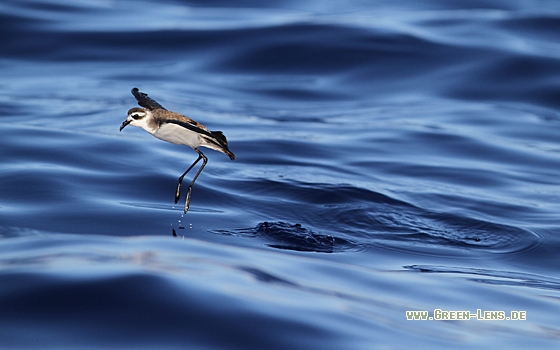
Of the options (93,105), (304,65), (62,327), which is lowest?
(62,327)

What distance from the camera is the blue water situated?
13.8ft

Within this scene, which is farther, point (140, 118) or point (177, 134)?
point (140, 118)

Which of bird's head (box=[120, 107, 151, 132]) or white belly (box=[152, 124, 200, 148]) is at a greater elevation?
bird's head (box=[120, 107, 151, 132])

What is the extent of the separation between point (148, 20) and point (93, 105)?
19.9 ft

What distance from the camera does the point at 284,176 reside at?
9352 mm

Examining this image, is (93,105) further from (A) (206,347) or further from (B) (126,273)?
(A) (206,347)

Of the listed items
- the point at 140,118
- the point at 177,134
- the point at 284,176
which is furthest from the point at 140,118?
the point at 284,176

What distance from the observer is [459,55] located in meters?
16.5

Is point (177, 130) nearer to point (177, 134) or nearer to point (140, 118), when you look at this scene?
point (177, 134)

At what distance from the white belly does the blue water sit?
28.0 inches

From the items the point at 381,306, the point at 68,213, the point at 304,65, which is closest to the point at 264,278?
the point at 381,306

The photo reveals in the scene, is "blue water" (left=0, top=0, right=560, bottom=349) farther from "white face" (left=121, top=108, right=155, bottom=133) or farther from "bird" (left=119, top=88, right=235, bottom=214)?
"white face" (left=121, top=108, right=155, bottom=133)

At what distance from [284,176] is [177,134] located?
13.8 feet

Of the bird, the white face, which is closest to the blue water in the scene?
the bird
